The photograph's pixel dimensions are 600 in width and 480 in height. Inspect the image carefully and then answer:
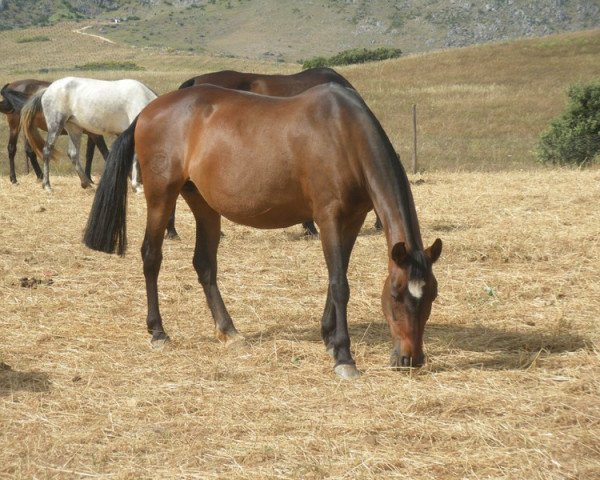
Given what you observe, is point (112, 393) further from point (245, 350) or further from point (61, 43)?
point (61, 43)

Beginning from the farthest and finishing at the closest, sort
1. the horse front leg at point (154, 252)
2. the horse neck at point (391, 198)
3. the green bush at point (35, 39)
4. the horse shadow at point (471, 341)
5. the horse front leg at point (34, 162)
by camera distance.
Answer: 1. the green bush at point (35, 39)
2. the horse front leg at point (34, 162)
3. the horse front leg at point (154, 252)
4. the horse shadow at point (471, 341)
5. the horse neck at point (391, 198)

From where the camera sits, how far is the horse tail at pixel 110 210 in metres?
6.59

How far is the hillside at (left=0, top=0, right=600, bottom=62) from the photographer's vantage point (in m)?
112

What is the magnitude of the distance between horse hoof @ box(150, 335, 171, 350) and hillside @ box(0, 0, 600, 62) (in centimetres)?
9691

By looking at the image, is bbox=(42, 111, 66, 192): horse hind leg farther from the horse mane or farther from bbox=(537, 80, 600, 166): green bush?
bbox=(537, 80, 600, 166): green bush

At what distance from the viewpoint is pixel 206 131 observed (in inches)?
243

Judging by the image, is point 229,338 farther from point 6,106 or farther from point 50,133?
point 6,106

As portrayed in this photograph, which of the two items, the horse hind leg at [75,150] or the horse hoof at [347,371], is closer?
the horse hoof at [347,371]

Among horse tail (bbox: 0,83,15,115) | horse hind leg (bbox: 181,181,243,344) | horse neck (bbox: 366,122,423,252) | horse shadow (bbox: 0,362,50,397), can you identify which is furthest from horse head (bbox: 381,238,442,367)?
horse tail (bbox: 0,83,15,115)

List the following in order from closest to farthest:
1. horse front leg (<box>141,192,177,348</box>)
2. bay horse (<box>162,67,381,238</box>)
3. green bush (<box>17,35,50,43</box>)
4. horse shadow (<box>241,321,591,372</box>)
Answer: horse shadow (<box>241,321,591,372</box>) < horse front leg (<box>141,192,177,348</box>) < bay horse (<box>162,67,381,238</box>) < green bush (<box>17,35,50,43</box>)

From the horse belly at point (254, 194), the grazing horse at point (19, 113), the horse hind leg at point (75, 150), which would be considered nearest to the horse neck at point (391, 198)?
the horse belly at point (254, 194)

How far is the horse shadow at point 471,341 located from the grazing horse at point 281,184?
0.45 metres

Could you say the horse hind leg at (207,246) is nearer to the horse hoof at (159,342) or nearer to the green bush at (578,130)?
the horse hoof at (159,342)

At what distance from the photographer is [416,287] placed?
5.12 meters
